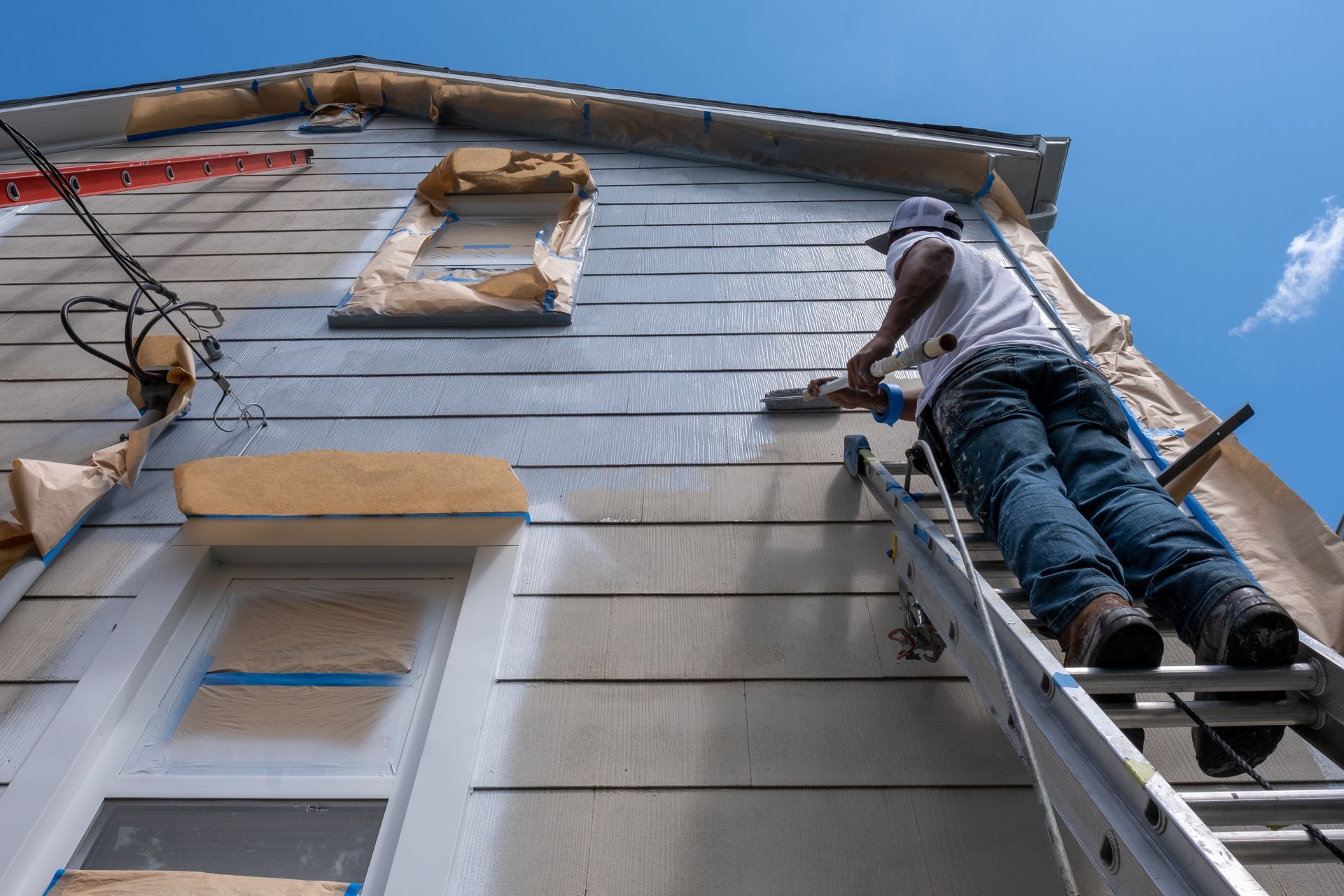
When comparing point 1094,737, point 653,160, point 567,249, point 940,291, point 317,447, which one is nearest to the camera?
point 1094,737

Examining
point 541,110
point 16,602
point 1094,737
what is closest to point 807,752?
point 1094,737

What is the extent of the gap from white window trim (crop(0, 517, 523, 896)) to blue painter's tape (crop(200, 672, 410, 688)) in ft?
0.36

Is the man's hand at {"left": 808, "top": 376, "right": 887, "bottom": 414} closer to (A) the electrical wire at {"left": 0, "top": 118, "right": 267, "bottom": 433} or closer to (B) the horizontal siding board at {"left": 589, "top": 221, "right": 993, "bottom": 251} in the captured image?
(B) the horizontal siding board at {"left": 589, "top": 221, "right": 993, "bottom": 251}

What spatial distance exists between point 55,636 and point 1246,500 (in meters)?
3.27

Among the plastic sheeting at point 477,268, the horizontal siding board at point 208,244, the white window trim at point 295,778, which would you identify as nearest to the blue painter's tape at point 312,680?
the white window trim at point 295,778

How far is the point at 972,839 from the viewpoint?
1.52 metres

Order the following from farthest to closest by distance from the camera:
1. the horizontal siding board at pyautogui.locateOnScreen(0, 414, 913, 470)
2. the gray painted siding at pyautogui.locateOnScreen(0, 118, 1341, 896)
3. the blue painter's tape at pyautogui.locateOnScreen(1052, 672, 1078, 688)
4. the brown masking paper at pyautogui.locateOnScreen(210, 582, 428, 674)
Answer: the horizontal siding board at pyautogui.locateOnScreen(0, 414, 913, 470)
the brown masking paper at pyautogui.locateOnScreen(210, 582, 428, 674)
the gray painted siding at pyautogui.locateOnScreen(0, 118, 1341, 896)
the blue painter's tape at pyautogui.locateOnScreen(1052, 672, 1078, 688)

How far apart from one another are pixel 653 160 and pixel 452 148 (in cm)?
126

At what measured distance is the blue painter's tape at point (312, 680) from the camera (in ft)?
6.34

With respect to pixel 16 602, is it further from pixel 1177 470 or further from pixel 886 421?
pixel 1177 470

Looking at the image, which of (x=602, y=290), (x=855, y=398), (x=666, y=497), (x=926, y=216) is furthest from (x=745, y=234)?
(x=666, y=497)

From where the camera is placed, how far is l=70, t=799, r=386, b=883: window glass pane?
5.28 feet

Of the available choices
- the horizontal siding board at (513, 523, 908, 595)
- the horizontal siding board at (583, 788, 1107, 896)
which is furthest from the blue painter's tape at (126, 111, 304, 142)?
the horizontal siding board at (583, 788, 1107, 896)

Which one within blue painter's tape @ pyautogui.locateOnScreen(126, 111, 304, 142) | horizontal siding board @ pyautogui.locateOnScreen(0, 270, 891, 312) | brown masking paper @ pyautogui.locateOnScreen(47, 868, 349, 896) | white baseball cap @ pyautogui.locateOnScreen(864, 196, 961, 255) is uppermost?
blue painter's tape @ pyautogui.locateOnScreen(126, 111, 304, 142)
